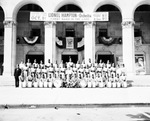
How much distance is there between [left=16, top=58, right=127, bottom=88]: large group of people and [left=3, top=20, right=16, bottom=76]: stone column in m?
5.60

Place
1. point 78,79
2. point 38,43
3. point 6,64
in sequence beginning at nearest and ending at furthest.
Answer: point 78,79 → point 6,64 → point 38,43

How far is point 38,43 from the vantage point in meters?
25.5

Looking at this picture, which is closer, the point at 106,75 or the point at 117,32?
the point at 106,75

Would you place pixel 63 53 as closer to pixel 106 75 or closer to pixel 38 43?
pixel 38 43

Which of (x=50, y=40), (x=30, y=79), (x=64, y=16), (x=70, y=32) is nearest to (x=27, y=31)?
(x=70, y=32)

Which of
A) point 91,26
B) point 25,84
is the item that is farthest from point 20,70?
point 91,26

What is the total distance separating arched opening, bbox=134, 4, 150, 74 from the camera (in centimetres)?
2579

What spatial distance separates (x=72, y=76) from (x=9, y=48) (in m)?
8.88

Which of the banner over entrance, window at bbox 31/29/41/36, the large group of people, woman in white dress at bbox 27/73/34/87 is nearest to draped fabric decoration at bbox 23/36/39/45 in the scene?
window at bbox 31/29/41/36

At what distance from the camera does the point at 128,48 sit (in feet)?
68.7

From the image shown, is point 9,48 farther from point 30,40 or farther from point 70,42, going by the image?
point 70,42

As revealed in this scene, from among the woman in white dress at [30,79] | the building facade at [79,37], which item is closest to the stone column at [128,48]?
the building facade at [79,37]

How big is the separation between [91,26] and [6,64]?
9.29 m

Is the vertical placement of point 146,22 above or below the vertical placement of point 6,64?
above
